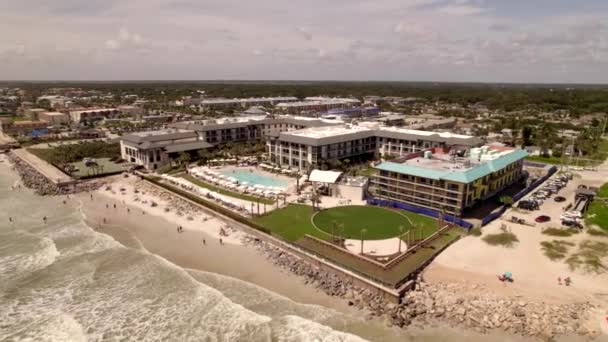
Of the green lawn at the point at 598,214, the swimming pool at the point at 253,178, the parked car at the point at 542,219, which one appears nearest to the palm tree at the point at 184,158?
the swimming pool at the point at 253,178

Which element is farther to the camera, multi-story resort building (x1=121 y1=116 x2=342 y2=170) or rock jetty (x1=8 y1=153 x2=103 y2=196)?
multi-story resort building (x1=121 y1=116 x2=342 y2=170)

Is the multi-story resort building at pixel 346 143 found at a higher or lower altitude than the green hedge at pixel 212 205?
higher

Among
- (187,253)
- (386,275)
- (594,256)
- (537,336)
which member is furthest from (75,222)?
(594,256)

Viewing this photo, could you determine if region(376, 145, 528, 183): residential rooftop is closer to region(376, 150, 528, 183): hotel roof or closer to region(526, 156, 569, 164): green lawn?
region(376, 150, 528, 183): hotel roof

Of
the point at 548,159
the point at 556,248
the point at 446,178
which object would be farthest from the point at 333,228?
the point at 548,159

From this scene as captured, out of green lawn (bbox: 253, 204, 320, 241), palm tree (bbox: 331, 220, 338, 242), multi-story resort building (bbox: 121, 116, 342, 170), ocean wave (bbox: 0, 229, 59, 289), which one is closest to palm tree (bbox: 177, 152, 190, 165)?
multi-story resort building (bbox: 121, 116, 342, 170)

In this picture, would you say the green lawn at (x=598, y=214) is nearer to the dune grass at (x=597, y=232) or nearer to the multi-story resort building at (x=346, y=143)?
the dune grass at (x=597, y=232)

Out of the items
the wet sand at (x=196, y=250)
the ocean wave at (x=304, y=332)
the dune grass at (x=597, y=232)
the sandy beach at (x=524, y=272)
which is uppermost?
the dune grass at (x=597, y=232)
